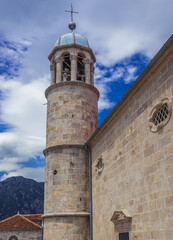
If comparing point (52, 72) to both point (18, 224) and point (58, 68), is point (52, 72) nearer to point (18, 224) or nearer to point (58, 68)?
point (58, 68)

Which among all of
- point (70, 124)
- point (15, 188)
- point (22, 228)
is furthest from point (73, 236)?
point (15, 188)

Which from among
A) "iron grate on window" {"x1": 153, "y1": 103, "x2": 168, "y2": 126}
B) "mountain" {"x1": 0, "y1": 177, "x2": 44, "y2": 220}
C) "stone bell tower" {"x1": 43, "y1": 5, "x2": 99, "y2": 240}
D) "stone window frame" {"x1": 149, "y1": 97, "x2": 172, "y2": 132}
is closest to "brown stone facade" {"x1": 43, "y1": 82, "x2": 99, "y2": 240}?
"stone bell tower" {"x1": 43, "y1": 5, "x2": 99, "y2": 240}

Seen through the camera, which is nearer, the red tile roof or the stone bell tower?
the stone bell tower

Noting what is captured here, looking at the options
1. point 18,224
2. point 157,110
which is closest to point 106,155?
point 157,110

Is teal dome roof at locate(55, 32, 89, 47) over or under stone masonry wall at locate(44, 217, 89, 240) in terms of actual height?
over

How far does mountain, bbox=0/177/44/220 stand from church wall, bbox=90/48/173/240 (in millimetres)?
56468

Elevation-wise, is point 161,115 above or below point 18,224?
above

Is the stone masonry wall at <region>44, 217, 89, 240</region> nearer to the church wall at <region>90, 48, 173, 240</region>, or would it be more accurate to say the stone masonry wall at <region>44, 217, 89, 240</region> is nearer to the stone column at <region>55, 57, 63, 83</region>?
the church wall at <region>90, 48, 173, 240</region>

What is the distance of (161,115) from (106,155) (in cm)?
443

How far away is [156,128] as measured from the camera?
298 inches

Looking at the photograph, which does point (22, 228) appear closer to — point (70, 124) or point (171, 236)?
point (70, 124)

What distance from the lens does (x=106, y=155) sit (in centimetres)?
1154

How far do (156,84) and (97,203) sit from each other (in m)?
6.39

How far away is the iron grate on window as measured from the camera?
7343 mm
